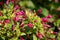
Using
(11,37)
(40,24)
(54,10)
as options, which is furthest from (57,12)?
(11,37)

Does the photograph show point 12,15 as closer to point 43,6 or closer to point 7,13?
point 7,13

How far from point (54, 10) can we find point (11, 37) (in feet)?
4.92

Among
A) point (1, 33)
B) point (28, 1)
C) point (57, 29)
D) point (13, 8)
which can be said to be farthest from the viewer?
point (28, 1)

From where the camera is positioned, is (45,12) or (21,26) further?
(45,12)

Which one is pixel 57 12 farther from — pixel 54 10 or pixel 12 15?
pixel 12 15

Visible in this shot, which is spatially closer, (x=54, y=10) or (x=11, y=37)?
(x=11, y=37)

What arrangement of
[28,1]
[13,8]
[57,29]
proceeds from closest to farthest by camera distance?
[13,8], [57,29], [28,1]

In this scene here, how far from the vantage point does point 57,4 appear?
12.6ft

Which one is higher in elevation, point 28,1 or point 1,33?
point 28,1

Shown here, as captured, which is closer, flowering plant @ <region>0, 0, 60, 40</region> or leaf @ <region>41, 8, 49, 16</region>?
flowering plant @ <region>0, 0, 60, 40</region>

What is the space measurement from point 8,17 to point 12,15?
0.05 metres

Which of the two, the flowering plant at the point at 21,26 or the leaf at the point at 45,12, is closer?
the flowering plant at the point at 21,26

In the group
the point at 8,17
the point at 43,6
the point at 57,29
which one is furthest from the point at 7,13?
the point at 43,6

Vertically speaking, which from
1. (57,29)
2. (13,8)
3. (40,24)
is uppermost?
(13,8)
